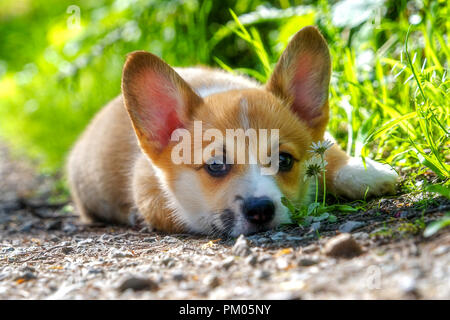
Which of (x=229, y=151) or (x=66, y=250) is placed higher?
(x=229, y=151)

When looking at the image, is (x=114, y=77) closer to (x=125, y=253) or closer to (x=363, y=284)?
(x=125, y=253)

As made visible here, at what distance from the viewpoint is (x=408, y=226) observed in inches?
78.7

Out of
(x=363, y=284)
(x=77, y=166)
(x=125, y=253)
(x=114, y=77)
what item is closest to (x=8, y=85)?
(x=114, y=77)

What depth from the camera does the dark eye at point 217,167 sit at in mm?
2692

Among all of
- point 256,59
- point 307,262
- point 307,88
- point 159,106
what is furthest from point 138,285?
point 256,59

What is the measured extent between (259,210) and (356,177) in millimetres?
714

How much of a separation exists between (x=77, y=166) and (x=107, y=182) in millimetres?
526

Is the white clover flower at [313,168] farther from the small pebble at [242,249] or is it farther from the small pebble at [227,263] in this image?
the small pebble at [227,263]

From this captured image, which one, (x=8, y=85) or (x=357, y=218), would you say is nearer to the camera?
(x=357, y=218)

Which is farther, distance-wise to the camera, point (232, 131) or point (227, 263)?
point (232, 131)

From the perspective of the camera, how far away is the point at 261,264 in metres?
1.96

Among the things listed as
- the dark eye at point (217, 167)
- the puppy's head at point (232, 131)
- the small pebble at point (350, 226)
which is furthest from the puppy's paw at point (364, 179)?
the dark eye at point (217, 167)

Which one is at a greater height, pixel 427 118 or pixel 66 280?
pixel 427 118

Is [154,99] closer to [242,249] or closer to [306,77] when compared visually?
[306,77]
